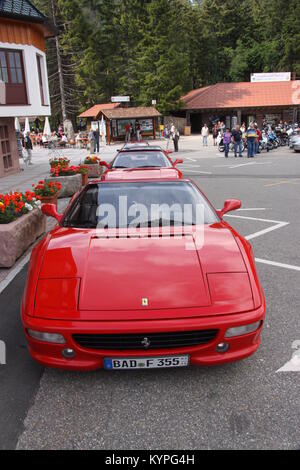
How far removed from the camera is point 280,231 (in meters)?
7.33

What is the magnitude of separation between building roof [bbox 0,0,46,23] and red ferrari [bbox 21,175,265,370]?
54.3 ft

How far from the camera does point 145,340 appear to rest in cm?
271

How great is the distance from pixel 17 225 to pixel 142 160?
14.3 feet

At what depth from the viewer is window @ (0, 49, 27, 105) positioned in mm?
17109

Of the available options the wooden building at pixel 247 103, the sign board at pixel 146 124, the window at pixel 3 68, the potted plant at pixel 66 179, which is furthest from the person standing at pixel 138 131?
the potted plant at pixel 66 179

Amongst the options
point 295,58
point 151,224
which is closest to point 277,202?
point 151,224

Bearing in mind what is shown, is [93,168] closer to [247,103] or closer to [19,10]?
[19,10]

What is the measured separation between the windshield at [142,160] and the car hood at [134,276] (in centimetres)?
594

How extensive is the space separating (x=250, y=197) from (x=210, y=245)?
790cm

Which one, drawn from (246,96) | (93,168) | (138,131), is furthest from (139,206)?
(246,96)

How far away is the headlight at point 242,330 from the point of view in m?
2.75

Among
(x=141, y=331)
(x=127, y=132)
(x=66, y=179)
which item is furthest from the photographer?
(x=127, y=132)

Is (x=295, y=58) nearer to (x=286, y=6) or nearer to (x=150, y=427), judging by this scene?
(x=286, y=6)

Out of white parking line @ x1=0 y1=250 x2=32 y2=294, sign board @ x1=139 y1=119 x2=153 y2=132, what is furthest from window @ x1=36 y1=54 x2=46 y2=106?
sign board @ x1=139 y1=119 x2=153 y2=132
